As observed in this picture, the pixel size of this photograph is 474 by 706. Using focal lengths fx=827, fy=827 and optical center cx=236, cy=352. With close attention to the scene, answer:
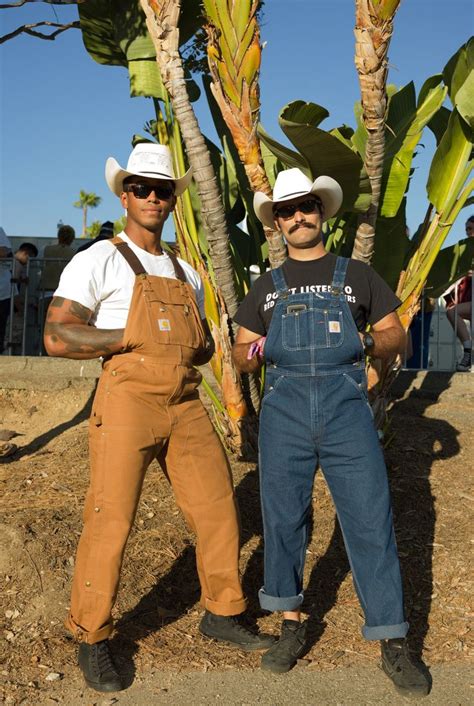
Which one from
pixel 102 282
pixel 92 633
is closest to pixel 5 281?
pixel 102 282

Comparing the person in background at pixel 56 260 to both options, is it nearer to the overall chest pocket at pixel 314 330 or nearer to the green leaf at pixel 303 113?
the green leaf at pixel 303 113

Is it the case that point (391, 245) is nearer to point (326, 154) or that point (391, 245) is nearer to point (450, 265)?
point (450, 265)

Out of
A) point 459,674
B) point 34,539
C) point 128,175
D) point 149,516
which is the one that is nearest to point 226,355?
point 149,516

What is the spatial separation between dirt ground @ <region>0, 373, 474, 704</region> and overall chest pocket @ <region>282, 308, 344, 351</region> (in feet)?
5.31

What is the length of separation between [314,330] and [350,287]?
0.28 meters

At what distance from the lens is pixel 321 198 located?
13.5 feet

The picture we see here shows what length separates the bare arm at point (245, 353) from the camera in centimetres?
402

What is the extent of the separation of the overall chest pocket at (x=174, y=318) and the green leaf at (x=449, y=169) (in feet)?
10.6

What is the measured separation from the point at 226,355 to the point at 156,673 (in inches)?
106

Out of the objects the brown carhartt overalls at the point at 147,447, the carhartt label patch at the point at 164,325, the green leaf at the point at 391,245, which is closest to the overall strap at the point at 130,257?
the brown carhartt overalls at the point at 147,447

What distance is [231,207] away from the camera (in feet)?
24.1

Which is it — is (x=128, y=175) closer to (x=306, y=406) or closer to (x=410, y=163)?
(x=306, y=406)

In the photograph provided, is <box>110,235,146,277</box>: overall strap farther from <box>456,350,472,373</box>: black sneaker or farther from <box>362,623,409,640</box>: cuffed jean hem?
<box>456,350,472,373</box>: black sneaker

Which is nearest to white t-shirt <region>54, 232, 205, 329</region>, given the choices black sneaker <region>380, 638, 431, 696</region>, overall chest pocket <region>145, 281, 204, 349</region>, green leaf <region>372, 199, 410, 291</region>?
overall chest pocket <region>145, 281, 204, 349</region>
